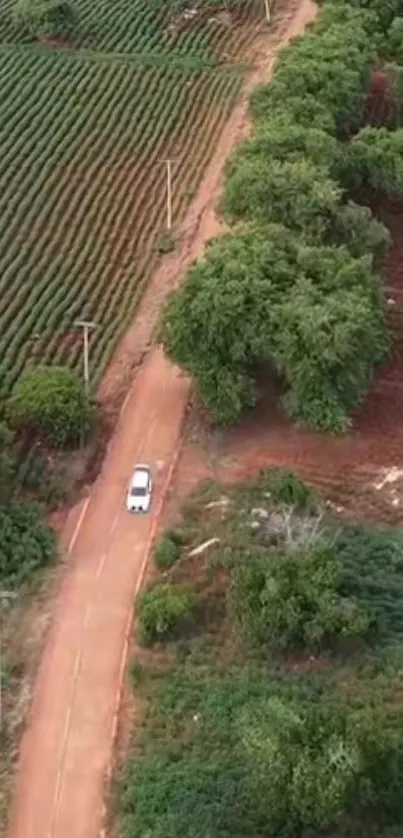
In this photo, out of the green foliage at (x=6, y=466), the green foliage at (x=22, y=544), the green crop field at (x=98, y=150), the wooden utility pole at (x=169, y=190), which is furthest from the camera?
the wooden utility pole at (x=169, y=190)

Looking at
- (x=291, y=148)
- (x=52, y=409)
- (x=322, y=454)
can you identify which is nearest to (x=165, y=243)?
(x=291, y=148)

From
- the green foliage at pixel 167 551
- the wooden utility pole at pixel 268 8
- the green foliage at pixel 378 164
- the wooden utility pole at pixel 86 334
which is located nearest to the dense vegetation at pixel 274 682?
the green foliage at pixel 167 551

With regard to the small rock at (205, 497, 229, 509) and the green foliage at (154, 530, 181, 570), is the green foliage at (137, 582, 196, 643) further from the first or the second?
the small rock at (205, 497, 229, 509)

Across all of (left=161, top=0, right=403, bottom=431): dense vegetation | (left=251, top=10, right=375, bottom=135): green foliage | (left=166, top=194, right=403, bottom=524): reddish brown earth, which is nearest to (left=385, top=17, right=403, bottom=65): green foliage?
(left=251, top=10, right=375, bottom=135): green foliage

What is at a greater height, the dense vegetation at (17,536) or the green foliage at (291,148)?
the green foliage at (291,148)

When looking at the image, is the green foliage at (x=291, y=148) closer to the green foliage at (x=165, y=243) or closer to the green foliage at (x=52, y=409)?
the green foliage at (x=165, y=243)

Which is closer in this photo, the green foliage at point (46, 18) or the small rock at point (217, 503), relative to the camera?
the small rock at point (217, 503)

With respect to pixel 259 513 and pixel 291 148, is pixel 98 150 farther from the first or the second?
pixel 259 513
